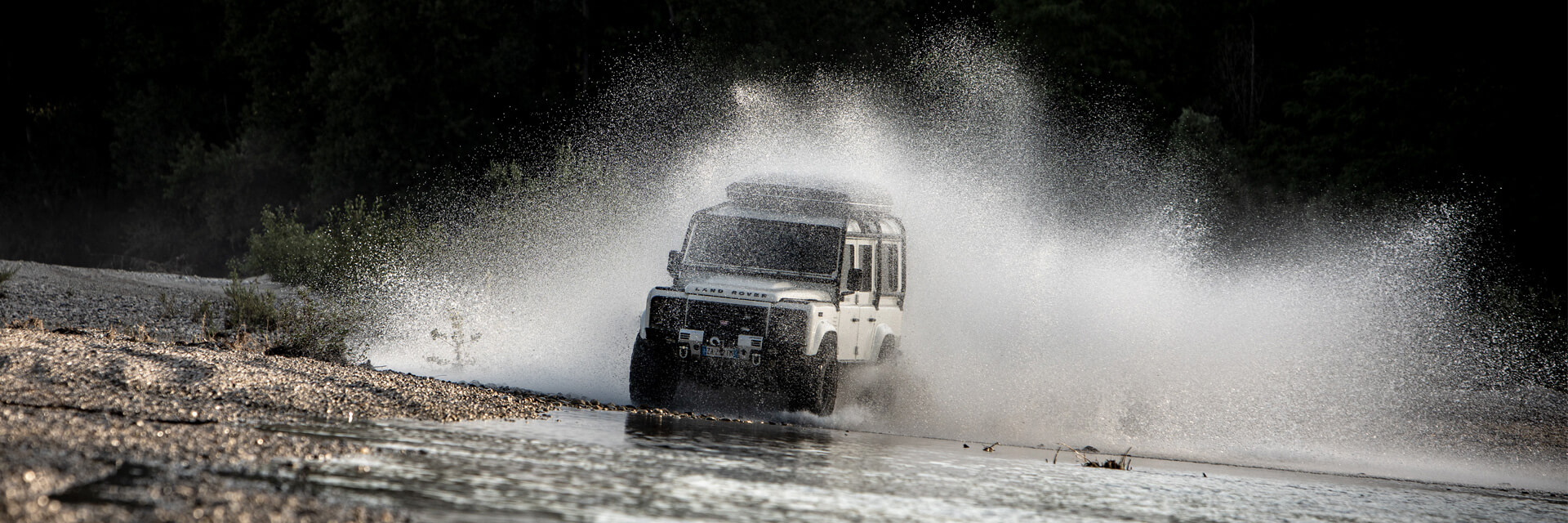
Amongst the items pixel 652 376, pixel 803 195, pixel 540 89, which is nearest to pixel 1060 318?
pixel 803 195

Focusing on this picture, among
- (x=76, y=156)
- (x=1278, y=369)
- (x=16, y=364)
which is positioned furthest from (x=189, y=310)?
(x=76, y=156)

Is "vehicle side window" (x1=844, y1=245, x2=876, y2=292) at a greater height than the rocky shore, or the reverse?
"vehicle side window" (x1=844, y1=245, x2=876, y2=292)

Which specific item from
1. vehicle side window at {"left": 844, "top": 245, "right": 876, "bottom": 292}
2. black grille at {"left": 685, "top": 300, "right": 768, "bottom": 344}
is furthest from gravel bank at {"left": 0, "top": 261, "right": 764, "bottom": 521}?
vehicle side window at {"left": 844, "top": 245, "right": 876, "bottom": 292}

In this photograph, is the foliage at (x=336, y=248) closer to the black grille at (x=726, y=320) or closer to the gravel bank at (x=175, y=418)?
the gravel bank at (x=175, y=418)

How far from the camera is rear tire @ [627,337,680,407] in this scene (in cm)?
1475

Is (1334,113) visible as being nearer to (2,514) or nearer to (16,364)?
(16,364)

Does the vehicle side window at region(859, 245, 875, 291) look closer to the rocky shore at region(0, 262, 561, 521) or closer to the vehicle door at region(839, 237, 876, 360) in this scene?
the vehicle door at region(839, 237, 876, 360)

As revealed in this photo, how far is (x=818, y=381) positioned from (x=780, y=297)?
2.95 feet

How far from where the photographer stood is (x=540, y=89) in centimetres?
5903

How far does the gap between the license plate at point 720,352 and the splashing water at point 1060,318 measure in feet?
5.05

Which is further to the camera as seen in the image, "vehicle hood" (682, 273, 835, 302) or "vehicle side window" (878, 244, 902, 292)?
"vehicle side window" (878, 244, 902, 292)

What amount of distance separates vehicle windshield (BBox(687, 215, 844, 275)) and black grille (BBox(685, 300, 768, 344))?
3.73ft

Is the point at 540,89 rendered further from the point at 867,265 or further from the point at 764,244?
the point at 867,265

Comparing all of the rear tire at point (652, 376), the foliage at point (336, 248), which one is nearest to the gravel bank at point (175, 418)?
the rear tire at point (652, 376)
